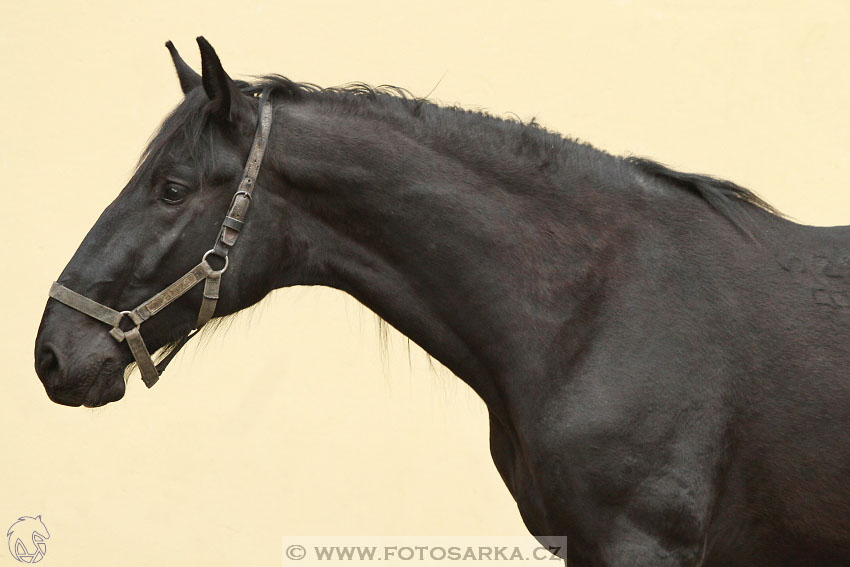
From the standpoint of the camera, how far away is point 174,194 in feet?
7.69

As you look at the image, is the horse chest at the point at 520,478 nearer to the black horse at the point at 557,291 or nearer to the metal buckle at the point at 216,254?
the black horse at the point at 557,291

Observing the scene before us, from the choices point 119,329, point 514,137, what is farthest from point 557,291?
point 119,329

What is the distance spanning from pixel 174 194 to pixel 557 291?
1090 millimetres

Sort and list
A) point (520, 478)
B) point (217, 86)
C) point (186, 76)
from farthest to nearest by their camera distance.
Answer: point (186, 76), point (520, 478), point (217, 86)

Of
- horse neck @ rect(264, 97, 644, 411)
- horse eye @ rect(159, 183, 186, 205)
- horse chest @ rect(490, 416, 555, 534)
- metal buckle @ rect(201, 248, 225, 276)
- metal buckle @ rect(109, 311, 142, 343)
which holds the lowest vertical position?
metal buckle @ rect(109, 311, 142, 343)

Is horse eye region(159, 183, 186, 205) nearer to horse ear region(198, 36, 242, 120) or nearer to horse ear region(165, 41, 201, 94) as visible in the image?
horse ear region(198, 36, 242, 120)

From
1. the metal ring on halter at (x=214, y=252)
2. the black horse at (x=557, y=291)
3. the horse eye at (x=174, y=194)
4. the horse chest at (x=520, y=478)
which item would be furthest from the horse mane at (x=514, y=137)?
the horse chest at (x=520, y=478)

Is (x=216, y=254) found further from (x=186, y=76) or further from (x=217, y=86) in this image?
(x=186, y=76)

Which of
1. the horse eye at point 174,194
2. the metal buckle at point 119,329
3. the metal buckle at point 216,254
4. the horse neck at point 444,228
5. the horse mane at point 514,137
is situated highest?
the horse mane at point 514,137

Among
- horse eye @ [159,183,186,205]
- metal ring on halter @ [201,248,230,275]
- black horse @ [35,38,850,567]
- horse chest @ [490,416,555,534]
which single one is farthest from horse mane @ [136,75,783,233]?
horse chest @ [490,416,555,534]

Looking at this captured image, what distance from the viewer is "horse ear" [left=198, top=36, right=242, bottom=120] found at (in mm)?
2232

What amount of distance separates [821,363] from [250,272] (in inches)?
61.4

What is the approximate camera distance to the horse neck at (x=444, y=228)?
237 cm

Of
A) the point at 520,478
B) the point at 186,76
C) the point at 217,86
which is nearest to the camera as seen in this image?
the point at 217,86
